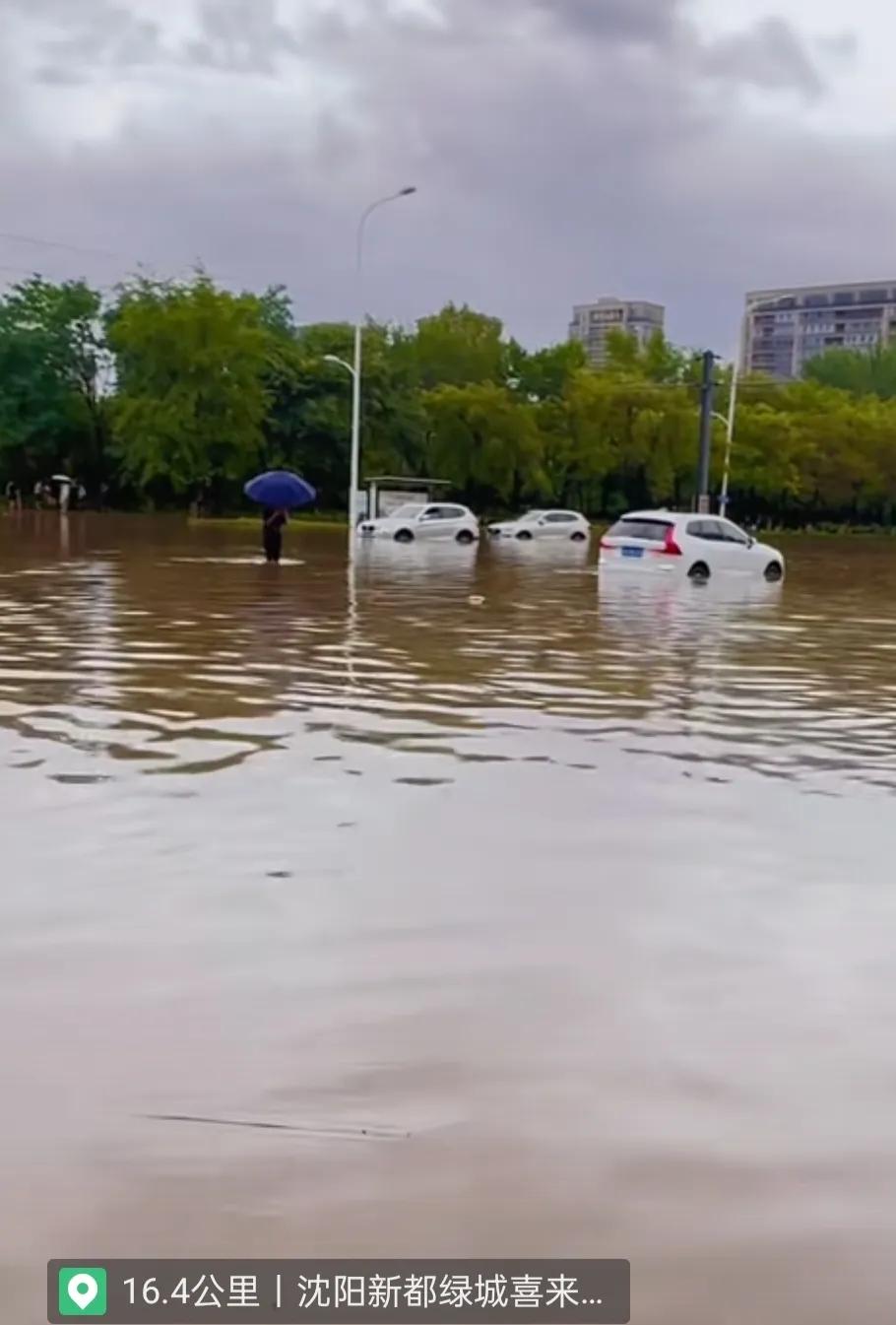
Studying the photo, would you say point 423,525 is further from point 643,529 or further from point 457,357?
point 457,357

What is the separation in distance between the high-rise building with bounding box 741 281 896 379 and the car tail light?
459ft

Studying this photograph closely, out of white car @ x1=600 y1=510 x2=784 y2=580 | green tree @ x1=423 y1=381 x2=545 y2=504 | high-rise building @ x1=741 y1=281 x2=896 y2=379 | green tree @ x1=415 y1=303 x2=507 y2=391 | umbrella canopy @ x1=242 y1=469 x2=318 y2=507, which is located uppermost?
high-rise building @ x1=741 y1=281 x2=896 y2=379

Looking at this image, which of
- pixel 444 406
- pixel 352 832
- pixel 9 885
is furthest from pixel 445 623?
pixel 444 406

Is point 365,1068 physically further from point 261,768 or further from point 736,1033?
point 261,768

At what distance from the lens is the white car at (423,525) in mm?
45625

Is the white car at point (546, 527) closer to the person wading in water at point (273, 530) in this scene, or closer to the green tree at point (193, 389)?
the green tree at point (193, 389)

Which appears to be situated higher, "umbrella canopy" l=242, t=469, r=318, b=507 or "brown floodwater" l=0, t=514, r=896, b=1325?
"umbrella canopy" l=242, t=469, r=318, b=507

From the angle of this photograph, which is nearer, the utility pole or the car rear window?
the car rear window

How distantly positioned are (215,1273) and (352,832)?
13.5 ft

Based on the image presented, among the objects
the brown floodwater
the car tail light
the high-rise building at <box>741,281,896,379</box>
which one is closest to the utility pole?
the car tail light

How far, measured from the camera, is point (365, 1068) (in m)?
4.61

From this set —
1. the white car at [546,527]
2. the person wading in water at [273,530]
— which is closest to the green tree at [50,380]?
the white car at [546,527]

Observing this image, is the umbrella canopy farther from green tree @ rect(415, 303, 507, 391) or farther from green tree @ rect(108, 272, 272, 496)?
green tree @ rect(415, 303, 507, 391)

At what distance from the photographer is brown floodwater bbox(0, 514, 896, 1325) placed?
12.1 feet
